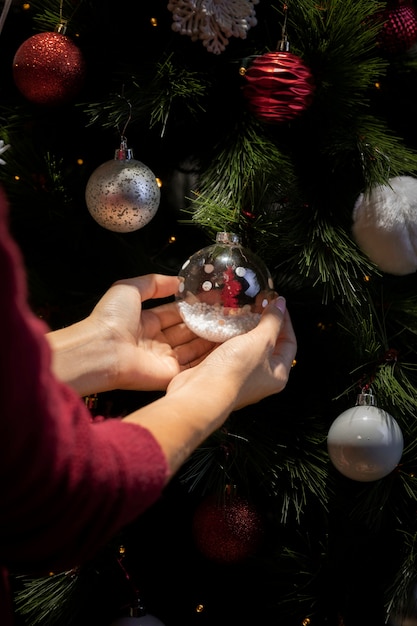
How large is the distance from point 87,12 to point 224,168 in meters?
0.23

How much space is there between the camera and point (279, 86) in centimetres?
79

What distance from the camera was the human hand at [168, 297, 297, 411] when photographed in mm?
651

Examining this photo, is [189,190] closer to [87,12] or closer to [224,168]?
[224,168]

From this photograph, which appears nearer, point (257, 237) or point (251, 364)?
point (251, 364)

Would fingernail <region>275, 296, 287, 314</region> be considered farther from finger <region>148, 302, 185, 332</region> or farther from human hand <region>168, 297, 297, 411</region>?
finger <region>148, 302, 185, 332</region>

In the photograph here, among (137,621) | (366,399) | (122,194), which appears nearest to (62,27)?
(122,194)

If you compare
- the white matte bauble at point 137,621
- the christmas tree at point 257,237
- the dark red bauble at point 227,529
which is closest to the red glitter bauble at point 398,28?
the christmas tree at point 257,237

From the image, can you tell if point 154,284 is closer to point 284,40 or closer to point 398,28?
point 284,40

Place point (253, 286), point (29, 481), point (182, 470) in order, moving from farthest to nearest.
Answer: point (182, 470) → point (253, 286) → point (29, 481)

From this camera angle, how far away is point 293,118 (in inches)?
32.1

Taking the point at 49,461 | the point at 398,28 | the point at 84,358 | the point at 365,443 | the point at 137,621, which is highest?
the point at 398,28

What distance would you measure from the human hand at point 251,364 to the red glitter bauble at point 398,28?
0.34m

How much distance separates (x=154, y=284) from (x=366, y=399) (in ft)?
0.87

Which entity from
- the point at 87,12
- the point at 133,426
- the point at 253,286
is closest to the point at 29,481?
the point at 133,426
